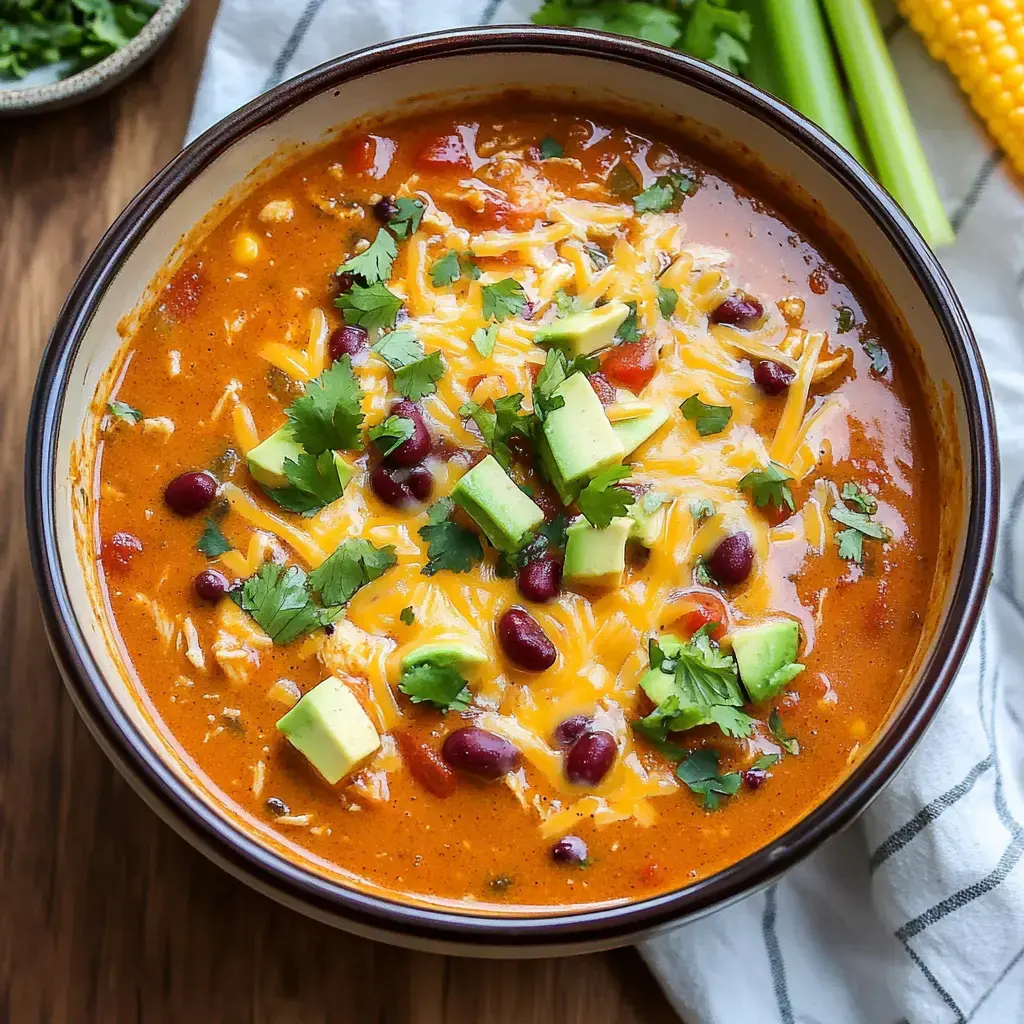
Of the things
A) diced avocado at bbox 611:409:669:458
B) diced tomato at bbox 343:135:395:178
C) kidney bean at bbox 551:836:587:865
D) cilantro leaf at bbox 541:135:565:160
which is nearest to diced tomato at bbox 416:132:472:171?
diced tomato at bbox 343:135:395:178

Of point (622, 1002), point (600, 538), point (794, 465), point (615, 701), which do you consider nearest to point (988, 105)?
point (794, 465)

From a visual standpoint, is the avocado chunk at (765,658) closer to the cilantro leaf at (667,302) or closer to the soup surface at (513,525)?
the soup surface at (513,525)

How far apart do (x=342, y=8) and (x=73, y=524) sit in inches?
80.5

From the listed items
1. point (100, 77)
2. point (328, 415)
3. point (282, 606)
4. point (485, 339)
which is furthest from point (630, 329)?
point (100, 77)

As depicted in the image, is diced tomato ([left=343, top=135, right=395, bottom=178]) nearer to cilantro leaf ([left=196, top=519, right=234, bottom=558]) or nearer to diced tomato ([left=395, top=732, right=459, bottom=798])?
cilantro leaf ([left=196, top=519, right=234, bottom=558])

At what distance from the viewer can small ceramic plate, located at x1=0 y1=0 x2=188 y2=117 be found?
13.2 ft

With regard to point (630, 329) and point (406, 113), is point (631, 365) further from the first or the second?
point (406, 113)

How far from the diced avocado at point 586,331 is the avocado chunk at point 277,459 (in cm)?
70

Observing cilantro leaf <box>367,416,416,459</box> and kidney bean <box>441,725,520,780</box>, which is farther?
cilantro leaf <box>367,416,416,459</box>

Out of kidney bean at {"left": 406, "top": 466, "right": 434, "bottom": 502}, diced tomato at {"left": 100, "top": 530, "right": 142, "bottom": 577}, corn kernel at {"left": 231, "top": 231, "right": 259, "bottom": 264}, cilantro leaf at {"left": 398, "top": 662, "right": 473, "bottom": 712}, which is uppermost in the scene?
corn kernel at {"left": 231, "top": 231, "right": 259, "bottom": 264}

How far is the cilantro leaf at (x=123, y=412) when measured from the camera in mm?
3594

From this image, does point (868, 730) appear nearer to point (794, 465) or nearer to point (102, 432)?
point (794, 465)

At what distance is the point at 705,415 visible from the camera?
11.7 ft

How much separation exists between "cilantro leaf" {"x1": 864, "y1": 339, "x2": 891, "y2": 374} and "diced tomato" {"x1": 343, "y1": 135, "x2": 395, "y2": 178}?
1.61 m
